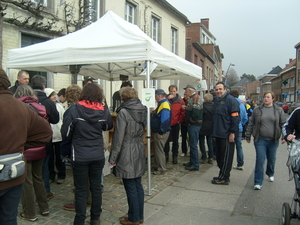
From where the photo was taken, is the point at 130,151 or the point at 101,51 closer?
the point at 130,151

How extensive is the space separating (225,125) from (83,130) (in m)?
2.98

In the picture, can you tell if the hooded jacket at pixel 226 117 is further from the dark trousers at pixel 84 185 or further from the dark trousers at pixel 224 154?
the dark trousers at pixel 84 185

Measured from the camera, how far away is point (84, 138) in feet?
11.3

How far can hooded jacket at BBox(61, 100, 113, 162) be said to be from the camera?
11.3ft

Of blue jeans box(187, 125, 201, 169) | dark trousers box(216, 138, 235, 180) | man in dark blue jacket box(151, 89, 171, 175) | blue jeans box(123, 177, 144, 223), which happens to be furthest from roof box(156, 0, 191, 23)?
blue jeans box(123, 177, 144, 223)

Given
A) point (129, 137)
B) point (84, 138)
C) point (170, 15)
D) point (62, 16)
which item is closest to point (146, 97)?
point (129, 137)

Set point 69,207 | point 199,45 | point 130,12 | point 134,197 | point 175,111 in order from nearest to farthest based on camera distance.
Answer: point 134,197 → point 69,207 → point 175,111 → point 130,12 → point 199,45

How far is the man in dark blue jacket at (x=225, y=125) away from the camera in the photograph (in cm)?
537

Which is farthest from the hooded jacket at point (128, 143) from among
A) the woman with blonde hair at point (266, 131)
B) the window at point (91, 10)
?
the window at point (91, 10)

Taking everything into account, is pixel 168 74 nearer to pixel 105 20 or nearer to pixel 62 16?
pixel 105 20

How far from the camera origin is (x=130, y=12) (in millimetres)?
14391

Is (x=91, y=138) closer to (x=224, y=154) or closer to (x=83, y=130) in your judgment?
(x=83, y=130)

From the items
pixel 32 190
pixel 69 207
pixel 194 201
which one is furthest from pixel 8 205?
pixel 194 201

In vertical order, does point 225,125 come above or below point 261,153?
above
